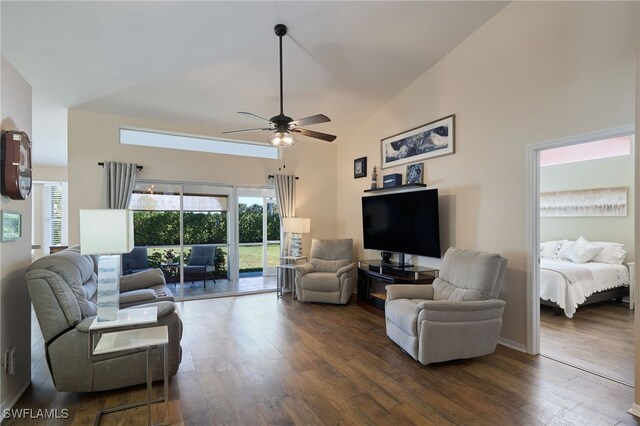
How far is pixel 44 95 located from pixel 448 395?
5.83 m

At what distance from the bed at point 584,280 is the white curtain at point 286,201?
13.5 feet

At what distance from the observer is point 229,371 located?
292 centimetres

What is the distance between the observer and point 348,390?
260cm

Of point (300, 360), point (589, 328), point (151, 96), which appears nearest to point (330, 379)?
point (300, 360)

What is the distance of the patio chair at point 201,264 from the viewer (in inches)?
226

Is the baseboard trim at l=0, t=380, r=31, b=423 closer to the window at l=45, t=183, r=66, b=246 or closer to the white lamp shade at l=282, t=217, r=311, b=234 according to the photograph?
the white lamp shade at l=282, t=217, r=311, b=234

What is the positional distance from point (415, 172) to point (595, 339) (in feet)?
9.58

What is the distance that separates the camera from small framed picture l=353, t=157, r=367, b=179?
595 centimetres

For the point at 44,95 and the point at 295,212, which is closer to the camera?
the point at 44,95

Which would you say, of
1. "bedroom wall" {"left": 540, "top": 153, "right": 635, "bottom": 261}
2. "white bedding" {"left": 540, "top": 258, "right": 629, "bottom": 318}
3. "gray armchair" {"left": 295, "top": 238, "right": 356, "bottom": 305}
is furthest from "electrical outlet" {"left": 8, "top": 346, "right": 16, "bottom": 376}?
"bedroom wall" {"left": 540, "top": 153, "right": 635, "bottom": 261}

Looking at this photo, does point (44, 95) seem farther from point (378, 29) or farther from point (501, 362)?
point (501, 362)

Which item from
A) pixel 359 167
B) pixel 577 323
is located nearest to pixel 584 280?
pixel 577 323

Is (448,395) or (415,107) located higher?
(415,107)

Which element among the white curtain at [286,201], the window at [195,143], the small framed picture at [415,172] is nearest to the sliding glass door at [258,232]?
the white curtain at [286,201]
